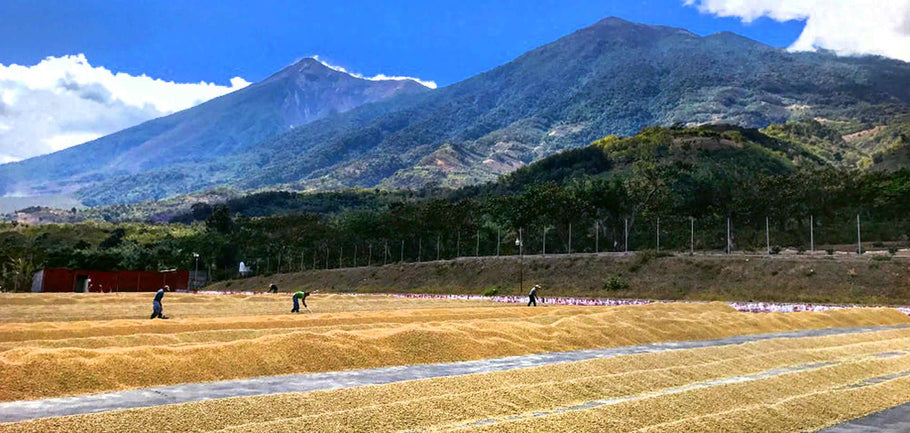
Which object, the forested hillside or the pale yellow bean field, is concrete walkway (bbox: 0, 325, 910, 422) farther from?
the forested hillside

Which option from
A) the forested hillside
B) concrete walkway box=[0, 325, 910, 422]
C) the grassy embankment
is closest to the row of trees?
the forested hillside

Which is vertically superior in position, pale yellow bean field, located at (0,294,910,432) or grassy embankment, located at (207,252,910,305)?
grassy embankment, located at (207,252,910,305)

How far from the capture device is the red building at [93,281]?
301 feet

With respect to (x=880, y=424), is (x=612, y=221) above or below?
above

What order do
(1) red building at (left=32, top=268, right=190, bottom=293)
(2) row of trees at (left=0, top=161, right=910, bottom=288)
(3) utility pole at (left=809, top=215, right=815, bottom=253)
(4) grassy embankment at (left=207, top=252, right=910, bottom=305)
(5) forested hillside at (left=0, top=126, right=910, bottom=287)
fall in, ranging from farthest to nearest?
(5) forested hillside at (left=0, top=126, right=910, bottom=287), (2) row of trees at (left=0, top=161, right=910, bottom=288), (3) utility pole at (left=809, top=215, right=815, bottom=253), (1) red building at (left=32, top=268, right=190, bottom=293), (4) grassy embankment at (left=207, top=252, right=910, bottom=305)

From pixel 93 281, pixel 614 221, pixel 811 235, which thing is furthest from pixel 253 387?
pixel 614 221

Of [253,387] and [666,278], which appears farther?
[666,278]

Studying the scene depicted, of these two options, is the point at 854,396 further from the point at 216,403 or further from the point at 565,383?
the point at 216,403

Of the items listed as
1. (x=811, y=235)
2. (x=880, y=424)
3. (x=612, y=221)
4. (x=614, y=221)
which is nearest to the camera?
(x=880, y=424)

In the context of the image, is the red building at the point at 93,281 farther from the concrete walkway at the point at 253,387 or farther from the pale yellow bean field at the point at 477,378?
the concrete walkway at the point at 253,387

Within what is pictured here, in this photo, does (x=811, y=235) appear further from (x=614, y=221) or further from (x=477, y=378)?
(x=477, y=378)

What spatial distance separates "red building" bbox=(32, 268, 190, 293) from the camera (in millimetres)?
91875

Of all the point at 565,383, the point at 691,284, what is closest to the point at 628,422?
the point at 565,383

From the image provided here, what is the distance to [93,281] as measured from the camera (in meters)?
95.4
